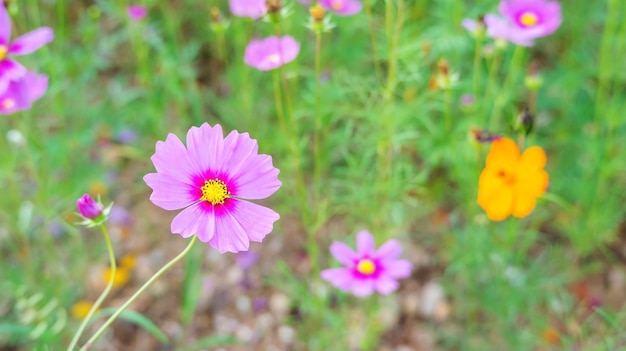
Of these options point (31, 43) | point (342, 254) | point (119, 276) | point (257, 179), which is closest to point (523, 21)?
point (342, 254)

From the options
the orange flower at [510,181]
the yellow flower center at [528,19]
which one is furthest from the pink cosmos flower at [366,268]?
the yellow flower center at [528,19]

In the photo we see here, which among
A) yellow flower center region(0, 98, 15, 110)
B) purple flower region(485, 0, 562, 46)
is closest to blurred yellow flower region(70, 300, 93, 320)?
yellow flower center region(0, 98, 15, 110)

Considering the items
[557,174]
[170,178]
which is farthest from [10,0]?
[557,174]

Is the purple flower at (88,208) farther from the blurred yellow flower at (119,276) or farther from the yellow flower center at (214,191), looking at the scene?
the blurred yellow flower at (119,276)

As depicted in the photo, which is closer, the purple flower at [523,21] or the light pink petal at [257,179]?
the light pink petal at [257,179]

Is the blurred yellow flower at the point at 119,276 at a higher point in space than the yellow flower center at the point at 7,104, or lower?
lower

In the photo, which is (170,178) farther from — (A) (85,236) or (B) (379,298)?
(A) (85,236)
